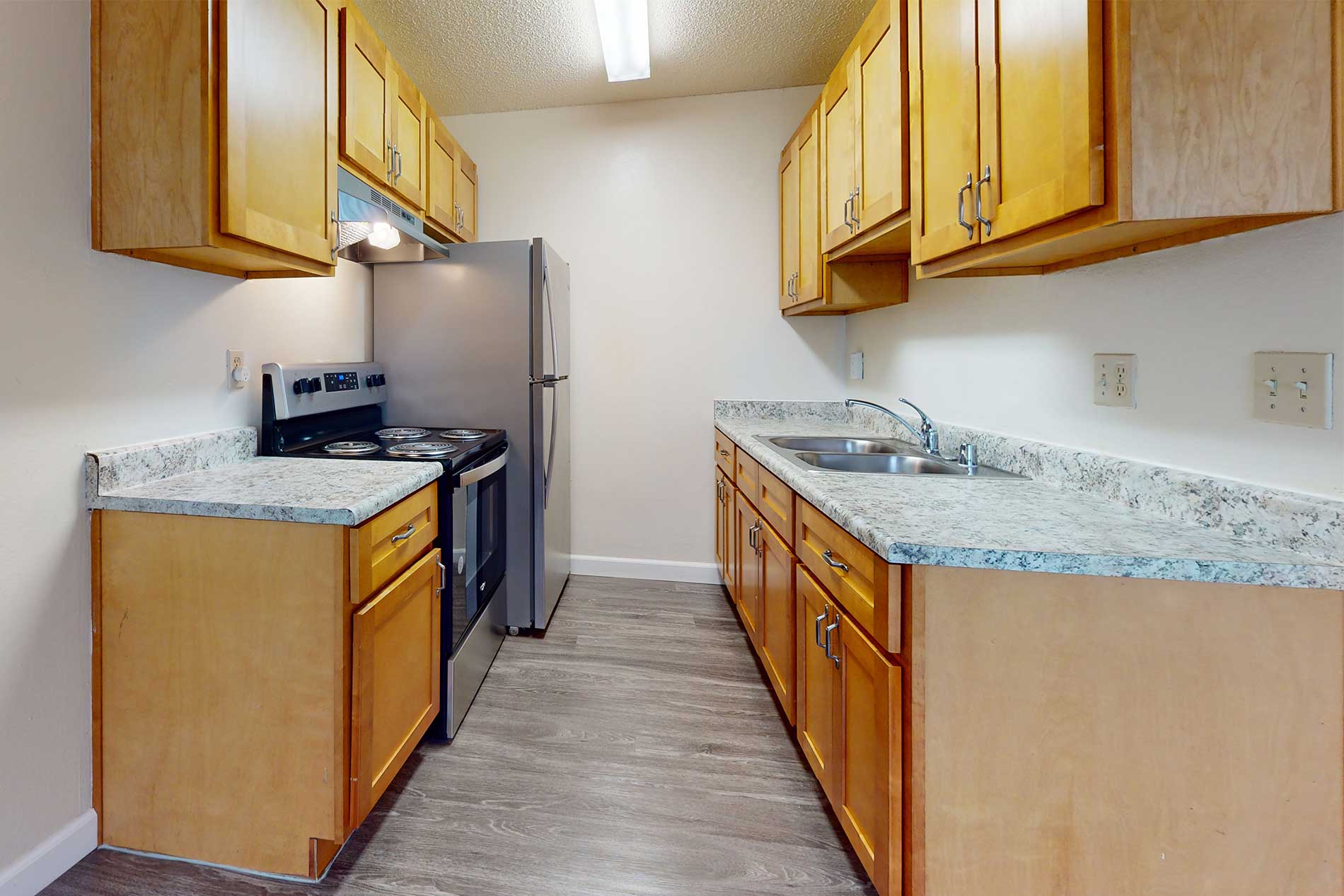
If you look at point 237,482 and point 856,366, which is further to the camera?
point 856,366

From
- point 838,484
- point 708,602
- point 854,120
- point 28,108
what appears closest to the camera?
point 28,108

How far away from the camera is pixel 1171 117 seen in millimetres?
857

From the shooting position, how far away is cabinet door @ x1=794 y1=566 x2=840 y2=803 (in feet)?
4.17

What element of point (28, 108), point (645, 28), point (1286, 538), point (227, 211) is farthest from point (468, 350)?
point (1286, 538)

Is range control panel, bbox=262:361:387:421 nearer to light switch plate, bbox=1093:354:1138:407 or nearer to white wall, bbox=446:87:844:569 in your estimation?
white wall, bbox=446:87:844:569

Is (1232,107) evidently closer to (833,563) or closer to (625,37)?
(833,563)

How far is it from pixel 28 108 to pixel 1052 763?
233cm

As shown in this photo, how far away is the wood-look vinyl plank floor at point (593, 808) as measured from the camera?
124cm

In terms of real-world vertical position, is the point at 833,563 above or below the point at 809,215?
below

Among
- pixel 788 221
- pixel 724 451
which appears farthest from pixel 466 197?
pixel 724 451

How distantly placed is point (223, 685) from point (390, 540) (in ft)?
1.47

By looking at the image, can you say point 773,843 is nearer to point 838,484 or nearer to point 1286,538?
point 838,484

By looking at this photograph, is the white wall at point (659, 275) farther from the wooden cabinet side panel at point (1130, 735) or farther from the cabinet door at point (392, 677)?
the wooden cabinet side panel at point (1130, 735)

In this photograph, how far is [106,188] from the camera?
1.26 meters
